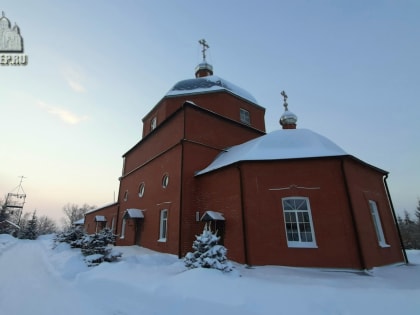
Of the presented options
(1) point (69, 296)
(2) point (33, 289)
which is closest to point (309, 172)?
(1) point (69, 296)

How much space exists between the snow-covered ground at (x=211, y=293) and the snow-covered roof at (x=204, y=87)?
12.7 metres

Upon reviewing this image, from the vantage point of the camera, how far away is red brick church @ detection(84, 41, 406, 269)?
8992 mm

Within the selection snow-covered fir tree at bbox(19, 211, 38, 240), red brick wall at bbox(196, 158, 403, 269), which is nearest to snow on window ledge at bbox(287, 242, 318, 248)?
red brick wall at bbox(196, 158, 403, 269)

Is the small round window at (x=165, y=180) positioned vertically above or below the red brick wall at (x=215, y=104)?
below

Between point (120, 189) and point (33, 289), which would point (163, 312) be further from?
point (120, 189)

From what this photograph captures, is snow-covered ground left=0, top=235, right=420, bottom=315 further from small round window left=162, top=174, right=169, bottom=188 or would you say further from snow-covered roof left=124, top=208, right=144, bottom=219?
snow-covered roof left=124, top=208, right=144, bottom=219

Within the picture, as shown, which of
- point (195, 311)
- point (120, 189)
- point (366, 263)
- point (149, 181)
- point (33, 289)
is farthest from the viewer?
point (120, 189)

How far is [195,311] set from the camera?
460 centimetres

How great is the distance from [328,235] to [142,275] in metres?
6.99

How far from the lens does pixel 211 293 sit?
17.1 ft

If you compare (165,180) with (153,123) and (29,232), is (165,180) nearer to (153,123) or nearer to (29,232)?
(153,123)

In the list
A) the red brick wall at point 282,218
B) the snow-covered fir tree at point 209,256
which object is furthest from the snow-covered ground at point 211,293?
the red brick wall at point 282,218

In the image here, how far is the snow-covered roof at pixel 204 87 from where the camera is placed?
1712 cm

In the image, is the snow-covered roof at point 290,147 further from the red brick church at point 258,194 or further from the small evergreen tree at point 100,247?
the small evergreen tree at point 100,247
